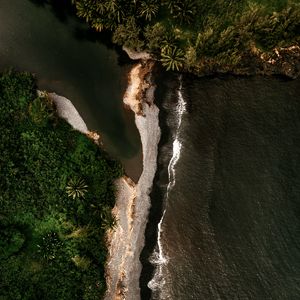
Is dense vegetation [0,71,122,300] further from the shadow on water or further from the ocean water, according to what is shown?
the shadow on water

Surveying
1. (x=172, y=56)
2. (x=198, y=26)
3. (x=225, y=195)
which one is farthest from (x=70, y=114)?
(x=225, y=195)

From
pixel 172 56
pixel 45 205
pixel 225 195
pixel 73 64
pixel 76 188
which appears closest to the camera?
pixel 76 188

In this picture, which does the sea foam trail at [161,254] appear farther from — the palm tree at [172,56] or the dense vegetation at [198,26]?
the dense vegetation at [198,26]

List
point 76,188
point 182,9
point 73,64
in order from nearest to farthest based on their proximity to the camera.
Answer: point 76,188 → point 182,9 → point 73,64

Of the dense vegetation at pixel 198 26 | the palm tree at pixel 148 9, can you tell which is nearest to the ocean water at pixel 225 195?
the dense vegetation at pixel 198 26

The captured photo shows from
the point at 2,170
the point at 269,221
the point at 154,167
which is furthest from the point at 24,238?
the point at 269,221

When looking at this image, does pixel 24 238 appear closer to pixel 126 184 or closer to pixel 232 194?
pixel 126 184

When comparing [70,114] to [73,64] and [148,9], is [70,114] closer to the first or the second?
[73,64]

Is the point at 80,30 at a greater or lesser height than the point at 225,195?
greater
